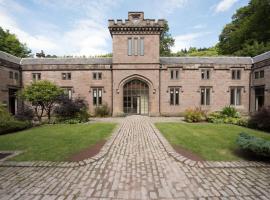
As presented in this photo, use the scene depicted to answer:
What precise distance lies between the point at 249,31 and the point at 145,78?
2831 cm

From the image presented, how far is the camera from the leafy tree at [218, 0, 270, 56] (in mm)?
30584

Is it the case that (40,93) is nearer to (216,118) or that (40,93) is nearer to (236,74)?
(216,118)

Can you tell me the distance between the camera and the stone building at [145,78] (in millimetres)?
22438

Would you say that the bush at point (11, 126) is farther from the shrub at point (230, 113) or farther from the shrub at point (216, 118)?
the shrub at point (230, 113)

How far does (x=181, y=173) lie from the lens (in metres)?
5.62

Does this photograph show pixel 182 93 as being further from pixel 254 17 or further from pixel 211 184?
pixel 254 17

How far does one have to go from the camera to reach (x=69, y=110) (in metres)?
17.0

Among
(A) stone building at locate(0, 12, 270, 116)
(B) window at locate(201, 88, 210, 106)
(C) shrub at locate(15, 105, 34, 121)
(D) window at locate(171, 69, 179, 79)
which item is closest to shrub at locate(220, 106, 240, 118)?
(A) stone building at locate(0, 12, 270, 116)

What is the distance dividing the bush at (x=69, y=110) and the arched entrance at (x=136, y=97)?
24.2ft

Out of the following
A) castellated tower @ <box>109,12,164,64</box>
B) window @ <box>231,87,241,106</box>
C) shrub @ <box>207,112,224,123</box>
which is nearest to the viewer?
shrub @ <box>207,112,224,123</box>

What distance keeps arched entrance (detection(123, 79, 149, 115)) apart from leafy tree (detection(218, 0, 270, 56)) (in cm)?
2142

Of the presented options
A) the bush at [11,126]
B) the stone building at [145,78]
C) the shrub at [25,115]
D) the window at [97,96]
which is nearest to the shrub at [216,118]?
the stone building at [145,78]

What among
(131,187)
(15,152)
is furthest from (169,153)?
(15,152)

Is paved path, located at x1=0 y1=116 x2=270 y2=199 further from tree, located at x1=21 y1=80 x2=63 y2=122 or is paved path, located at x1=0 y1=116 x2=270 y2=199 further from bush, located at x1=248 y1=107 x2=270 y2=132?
tree, located at x1=21 y1=80 x2=63 y2=122
